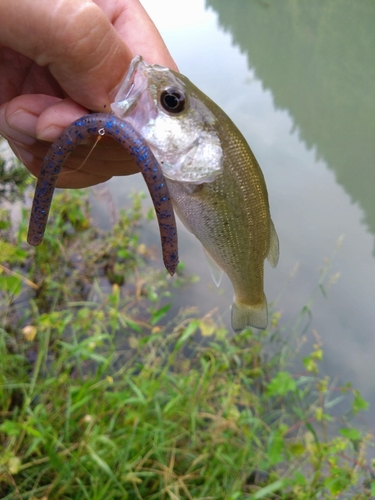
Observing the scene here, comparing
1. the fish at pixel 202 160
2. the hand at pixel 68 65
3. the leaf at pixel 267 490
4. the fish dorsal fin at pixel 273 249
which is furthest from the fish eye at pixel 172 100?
the leaf at pixel 267 490

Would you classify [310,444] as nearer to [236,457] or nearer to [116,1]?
[236,457]

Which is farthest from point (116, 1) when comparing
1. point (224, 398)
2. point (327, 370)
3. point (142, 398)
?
point (327, 370)

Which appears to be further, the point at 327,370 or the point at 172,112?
the point at 327,370

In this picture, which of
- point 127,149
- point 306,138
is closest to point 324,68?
point 306,138

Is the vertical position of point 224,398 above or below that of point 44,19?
below

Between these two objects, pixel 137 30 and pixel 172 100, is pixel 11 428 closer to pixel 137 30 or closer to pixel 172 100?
pixel 172 100

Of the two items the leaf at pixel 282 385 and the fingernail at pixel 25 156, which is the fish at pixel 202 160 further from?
the leaf at pixel 282 385
